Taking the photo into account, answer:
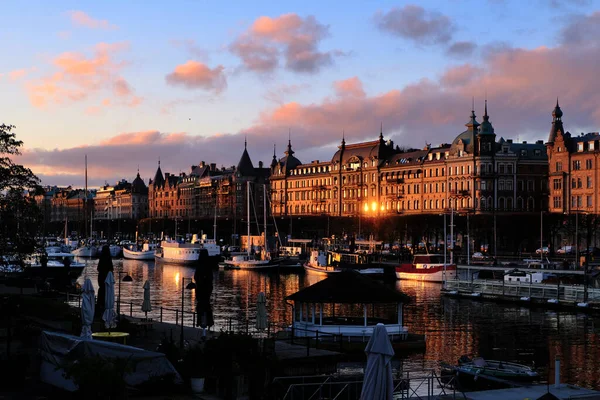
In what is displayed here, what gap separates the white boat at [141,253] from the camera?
14750 cm

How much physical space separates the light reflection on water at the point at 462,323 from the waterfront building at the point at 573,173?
43.8m

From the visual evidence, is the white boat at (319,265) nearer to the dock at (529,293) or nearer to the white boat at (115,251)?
the dock at (529,293)

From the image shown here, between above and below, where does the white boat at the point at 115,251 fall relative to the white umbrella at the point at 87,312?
below

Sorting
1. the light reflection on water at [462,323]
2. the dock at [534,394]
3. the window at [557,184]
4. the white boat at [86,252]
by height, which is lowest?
the light reflection on water at [462,323]

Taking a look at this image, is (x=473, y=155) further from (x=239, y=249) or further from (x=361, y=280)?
(x=361, y=280)

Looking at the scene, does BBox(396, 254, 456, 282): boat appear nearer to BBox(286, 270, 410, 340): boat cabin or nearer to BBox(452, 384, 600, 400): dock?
BBox(286, 270, 410, 340): boat cabin

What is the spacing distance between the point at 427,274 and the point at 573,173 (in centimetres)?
→ 4380

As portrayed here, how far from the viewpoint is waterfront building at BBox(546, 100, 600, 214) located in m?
121

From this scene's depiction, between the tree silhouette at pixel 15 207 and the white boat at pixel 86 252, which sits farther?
the white boat at pixel 86 252

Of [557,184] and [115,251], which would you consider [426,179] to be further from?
[115,251]

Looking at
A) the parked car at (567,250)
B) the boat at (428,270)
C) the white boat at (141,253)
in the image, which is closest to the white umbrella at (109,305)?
the boat at (428,270)

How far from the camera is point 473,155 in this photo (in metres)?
142

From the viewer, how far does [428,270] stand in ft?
305

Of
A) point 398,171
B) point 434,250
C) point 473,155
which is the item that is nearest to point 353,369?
point 434,250
